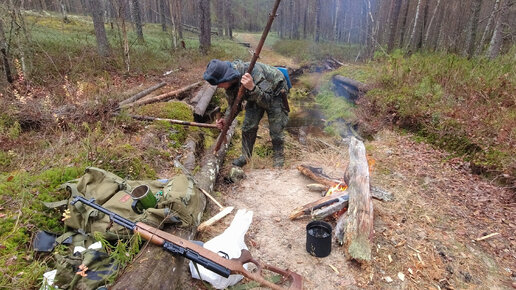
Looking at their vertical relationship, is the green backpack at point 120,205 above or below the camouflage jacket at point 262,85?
below

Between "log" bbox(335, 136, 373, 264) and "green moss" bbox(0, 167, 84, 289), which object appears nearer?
"green moss" bbox(0, 167, 84, 289)

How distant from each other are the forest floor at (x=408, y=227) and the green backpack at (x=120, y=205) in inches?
24.7

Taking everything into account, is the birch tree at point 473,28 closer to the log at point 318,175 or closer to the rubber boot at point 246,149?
the log at point 318,175

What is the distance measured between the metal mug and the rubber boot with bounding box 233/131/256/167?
2777 mm

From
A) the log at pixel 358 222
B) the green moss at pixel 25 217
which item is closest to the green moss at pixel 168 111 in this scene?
the green moss at pixel 25 217

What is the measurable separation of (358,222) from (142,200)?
7.74ft

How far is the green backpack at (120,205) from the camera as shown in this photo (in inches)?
97.1

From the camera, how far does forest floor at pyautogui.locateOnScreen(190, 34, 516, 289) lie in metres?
2.87

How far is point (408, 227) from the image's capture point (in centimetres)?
354

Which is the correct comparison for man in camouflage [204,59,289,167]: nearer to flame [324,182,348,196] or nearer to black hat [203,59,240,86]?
black hat [203,59,240,86]

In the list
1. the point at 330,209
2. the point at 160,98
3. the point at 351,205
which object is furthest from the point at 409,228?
the point at 160,98

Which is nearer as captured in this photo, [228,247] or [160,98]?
[228,247]

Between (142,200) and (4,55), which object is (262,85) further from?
(4,55)

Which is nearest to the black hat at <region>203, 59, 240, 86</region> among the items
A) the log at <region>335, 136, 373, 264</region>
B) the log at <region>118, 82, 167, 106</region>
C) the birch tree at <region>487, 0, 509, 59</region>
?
the log at <region>335, 136, 373, 264</region>
